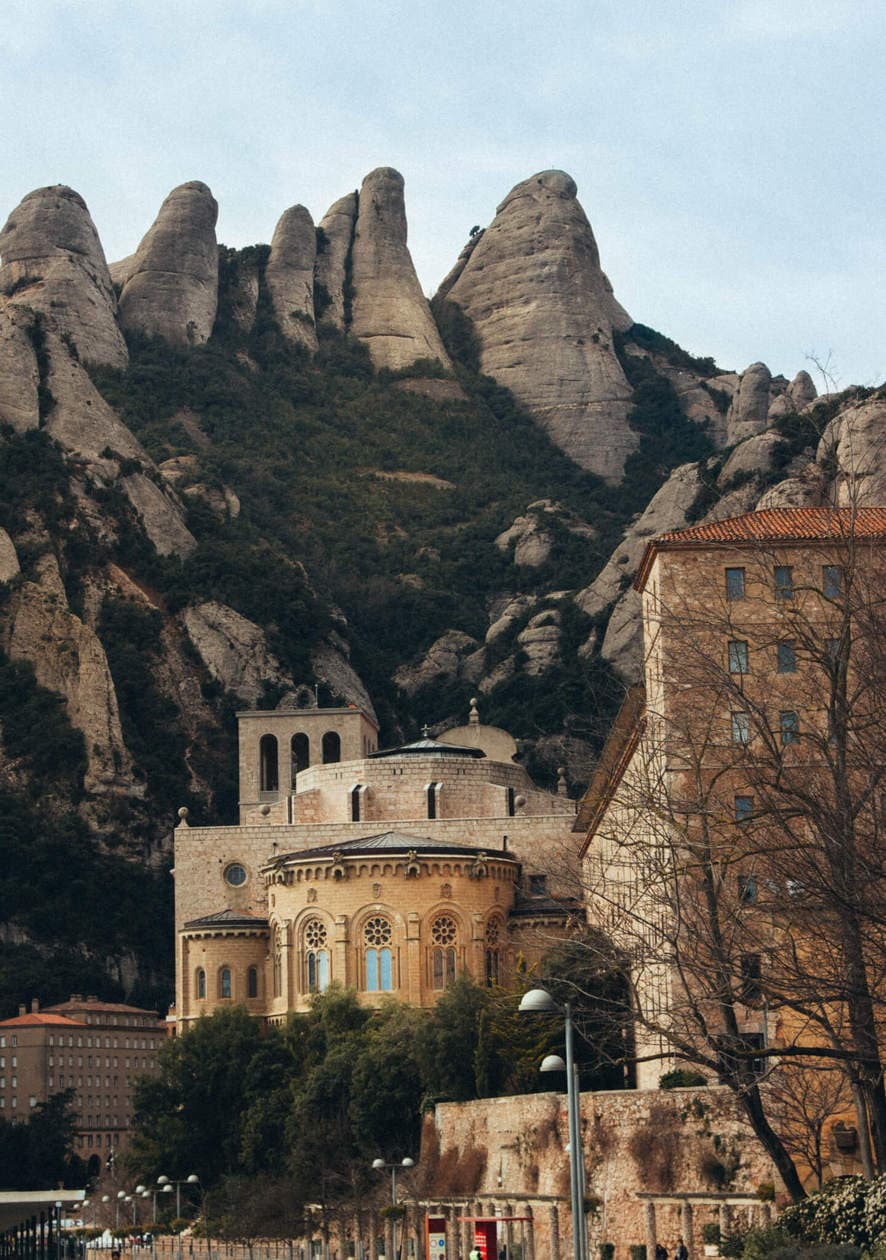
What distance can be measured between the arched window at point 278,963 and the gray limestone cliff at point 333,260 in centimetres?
11628

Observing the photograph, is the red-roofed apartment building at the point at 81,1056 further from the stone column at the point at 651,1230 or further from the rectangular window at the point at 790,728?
the rectangular window at the point at 790,728

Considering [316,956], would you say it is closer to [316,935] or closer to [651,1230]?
[316,935]

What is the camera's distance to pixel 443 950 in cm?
7631

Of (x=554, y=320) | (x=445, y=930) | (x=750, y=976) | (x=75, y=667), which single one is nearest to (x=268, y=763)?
(x=75, y=667)

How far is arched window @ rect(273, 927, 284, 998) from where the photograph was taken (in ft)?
256

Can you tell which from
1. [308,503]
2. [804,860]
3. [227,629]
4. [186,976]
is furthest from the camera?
[308,503]

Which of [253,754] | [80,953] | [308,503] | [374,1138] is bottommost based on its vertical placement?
[374,1138]

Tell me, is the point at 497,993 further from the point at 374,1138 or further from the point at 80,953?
the point at 80,953

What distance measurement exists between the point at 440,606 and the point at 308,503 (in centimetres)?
1850

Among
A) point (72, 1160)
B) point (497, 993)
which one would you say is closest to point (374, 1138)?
point (497, 993)

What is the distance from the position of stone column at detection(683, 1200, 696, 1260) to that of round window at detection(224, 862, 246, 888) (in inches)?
1844

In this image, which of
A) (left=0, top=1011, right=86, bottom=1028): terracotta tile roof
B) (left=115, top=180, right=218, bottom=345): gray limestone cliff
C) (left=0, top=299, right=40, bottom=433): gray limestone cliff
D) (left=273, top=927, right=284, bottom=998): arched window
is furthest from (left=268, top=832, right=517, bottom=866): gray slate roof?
(left=115, top=180, right=218, bottom=345): gray limestone cliff

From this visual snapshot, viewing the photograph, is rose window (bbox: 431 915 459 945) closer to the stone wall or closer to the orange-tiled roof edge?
the stone wall

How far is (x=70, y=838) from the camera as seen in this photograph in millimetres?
115062
